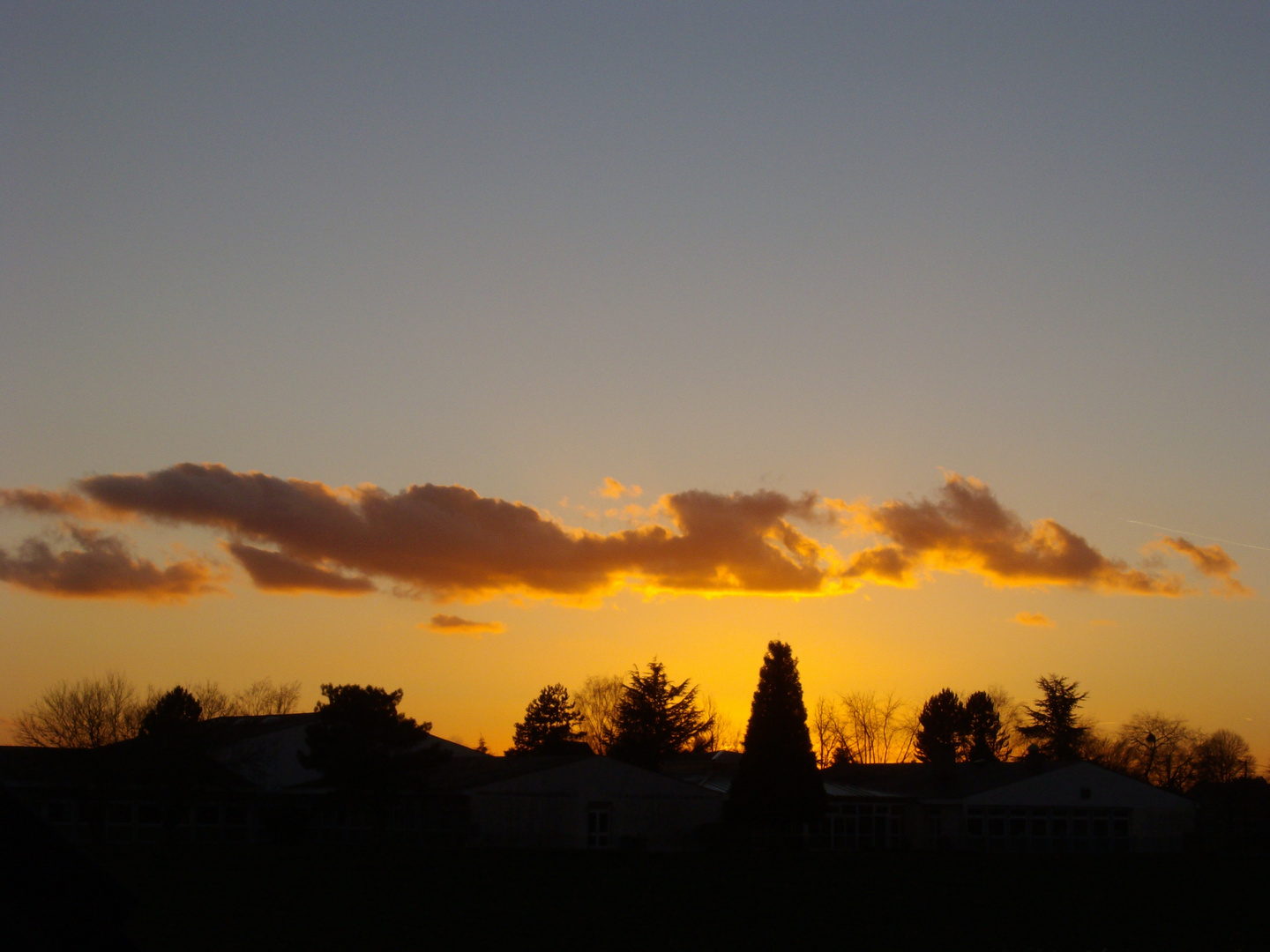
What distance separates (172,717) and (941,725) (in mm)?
66707

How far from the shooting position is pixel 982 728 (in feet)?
333

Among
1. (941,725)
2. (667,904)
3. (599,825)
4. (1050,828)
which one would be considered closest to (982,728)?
(941,725)

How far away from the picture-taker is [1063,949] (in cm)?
1883

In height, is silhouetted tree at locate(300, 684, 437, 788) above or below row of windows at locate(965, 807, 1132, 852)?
above

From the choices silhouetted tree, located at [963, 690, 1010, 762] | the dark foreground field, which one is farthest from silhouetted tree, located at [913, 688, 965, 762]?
the dark foreground field

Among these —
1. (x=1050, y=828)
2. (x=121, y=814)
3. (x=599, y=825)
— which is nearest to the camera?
(x=121, y=814)

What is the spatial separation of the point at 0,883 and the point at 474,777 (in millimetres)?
53382

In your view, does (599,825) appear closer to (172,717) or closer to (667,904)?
(172,717)

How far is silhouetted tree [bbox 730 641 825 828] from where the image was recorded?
2132 inches

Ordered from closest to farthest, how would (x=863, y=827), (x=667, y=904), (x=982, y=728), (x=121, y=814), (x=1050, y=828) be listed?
(x=667, y=904)
(x=121, y=814)
(x=1050, y=828)
(x=863, y=827)
(x=982, y=728)

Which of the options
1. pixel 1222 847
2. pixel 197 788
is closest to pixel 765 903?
pixel 197 788

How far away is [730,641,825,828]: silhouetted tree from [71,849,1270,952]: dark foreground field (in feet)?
38.7

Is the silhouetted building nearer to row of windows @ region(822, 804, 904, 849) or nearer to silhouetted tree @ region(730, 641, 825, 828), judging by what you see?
row of windows @ region(822, 804, 904, 849)

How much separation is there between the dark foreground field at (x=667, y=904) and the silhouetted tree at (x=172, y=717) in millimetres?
11313
